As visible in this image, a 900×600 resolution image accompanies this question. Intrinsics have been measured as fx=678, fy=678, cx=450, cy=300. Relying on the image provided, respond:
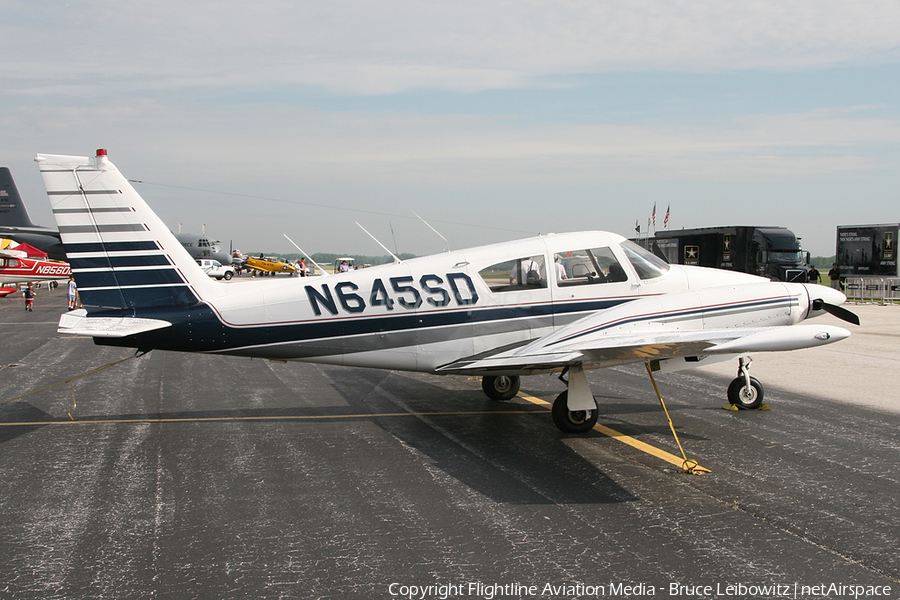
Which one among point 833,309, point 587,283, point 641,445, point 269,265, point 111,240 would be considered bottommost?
point 641,445

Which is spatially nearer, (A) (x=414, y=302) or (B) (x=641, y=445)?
(B) (x=641, y=445)

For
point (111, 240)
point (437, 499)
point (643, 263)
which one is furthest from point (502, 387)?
point (111, 240)

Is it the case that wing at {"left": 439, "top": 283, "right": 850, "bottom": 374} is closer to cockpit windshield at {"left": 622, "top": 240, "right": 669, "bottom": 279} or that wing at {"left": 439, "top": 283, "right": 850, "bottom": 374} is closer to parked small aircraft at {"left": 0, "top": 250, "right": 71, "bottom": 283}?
cockpit windshield at {"left": 622, "top": 240, "right": 669, "bottom": 279}

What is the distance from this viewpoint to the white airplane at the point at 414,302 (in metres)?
8.72

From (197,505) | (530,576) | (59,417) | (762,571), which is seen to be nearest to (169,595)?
(197,505)

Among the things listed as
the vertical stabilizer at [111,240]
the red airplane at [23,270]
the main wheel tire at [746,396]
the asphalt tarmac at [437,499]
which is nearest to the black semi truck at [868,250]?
the asphalt tarmac at [437,499]

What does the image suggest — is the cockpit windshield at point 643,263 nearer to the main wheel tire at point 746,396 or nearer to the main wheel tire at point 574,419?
the main wheel tire at point 574,419

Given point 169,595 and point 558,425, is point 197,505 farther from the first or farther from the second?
point 558,425

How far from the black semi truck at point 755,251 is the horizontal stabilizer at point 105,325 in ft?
113

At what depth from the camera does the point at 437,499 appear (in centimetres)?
643

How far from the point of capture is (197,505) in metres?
6.27

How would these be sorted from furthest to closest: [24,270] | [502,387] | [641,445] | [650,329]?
[24,270], [502,387], [650,329], [641,445]

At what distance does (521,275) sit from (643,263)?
178cm

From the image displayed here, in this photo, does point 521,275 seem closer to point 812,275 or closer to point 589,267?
point 589,267
